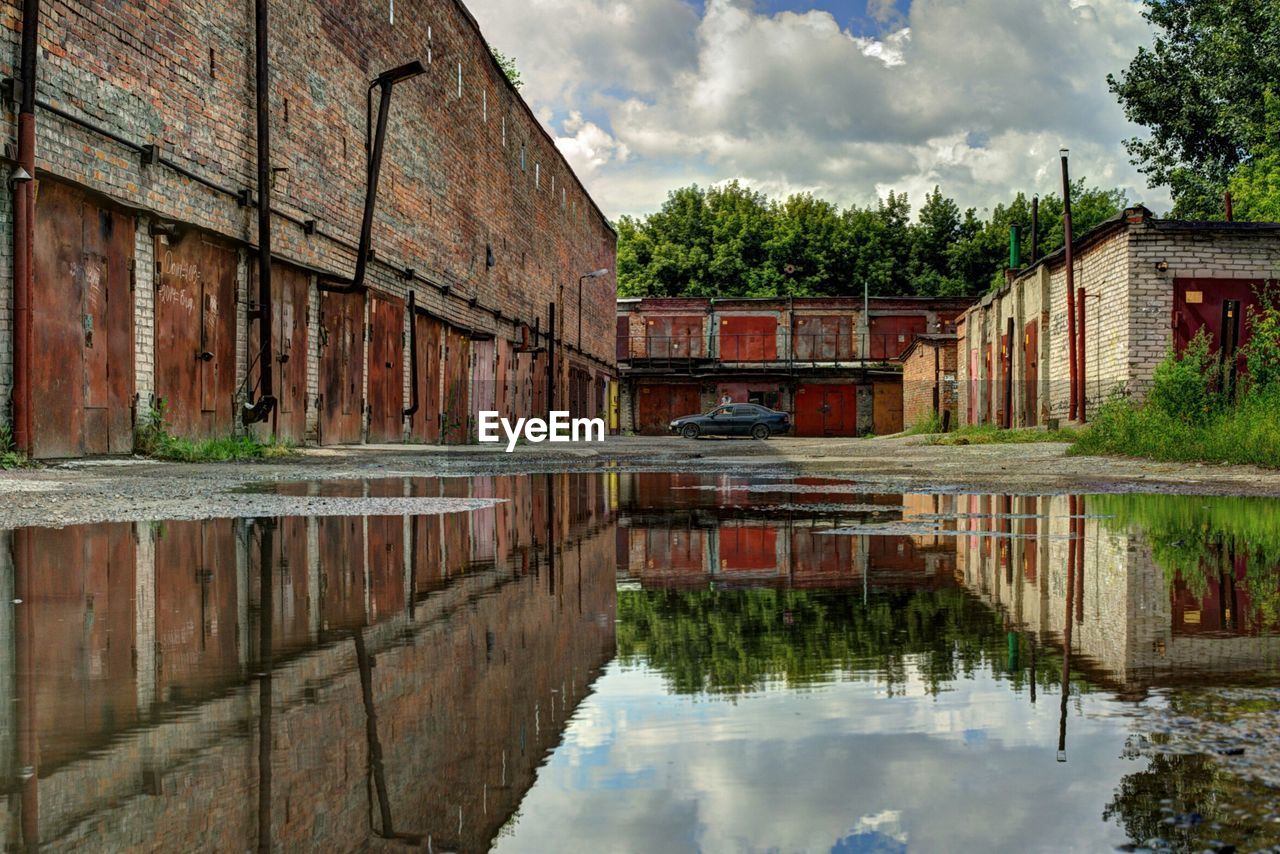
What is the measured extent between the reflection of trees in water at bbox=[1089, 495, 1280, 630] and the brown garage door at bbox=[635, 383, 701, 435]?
163 feet

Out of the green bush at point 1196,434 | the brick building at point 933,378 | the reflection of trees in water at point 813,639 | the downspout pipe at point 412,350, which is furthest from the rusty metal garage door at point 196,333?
the brick building at point 933,378

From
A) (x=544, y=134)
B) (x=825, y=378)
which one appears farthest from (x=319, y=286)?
(x=825, y=378)

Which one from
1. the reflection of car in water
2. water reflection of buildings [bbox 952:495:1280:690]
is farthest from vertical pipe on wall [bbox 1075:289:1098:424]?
the reflection of car in water

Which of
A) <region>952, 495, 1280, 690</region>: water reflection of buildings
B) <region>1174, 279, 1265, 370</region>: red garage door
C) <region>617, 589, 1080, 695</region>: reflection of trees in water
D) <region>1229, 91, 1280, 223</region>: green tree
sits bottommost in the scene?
<region>617, 589, 1080, 695</region>: reflection of trees in water

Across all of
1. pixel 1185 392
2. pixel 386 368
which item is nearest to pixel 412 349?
pixel 386 368

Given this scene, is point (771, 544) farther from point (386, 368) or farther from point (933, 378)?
point (933, 378)

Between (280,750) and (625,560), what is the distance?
9.57 feet

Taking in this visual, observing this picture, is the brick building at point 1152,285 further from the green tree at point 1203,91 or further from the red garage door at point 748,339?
the red garage door at point 748,339

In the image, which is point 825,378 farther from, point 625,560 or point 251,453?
point 625,560

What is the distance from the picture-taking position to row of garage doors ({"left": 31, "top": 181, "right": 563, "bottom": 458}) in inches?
421

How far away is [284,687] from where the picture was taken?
224 cm

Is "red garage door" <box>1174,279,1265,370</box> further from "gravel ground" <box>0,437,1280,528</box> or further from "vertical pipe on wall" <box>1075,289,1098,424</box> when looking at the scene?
"gravel ground" <box>0,437,1280,528</box>

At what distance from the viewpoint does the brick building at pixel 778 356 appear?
57.3 m

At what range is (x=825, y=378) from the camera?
189 feet
